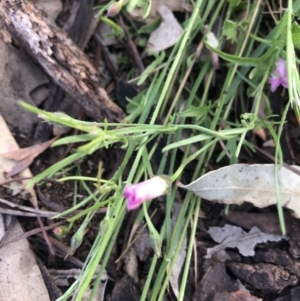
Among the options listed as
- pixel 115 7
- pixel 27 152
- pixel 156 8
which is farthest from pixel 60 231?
pixel 156 8

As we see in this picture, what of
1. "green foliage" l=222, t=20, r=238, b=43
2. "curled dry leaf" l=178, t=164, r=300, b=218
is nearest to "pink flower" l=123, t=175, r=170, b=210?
"curled dry leaf" l=178, t=164, r=300, b=218

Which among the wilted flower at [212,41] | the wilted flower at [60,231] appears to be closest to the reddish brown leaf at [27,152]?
the wilted flower at [60,231]

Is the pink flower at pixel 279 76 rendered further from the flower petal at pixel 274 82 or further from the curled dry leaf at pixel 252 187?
the curled dry leaf at pixel 252 187

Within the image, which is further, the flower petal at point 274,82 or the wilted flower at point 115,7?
the flower petal at point 274,82

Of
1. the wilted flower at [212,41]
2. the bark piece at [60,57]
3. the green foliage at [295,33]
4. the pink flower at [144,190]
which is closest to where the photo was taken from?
the pink flower at [144,190]

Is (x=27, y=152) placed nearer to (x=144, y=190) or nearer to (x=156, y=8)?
(x=144, y=190)

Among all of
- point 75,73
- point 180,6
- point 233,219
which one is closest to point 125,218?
point 233,219
